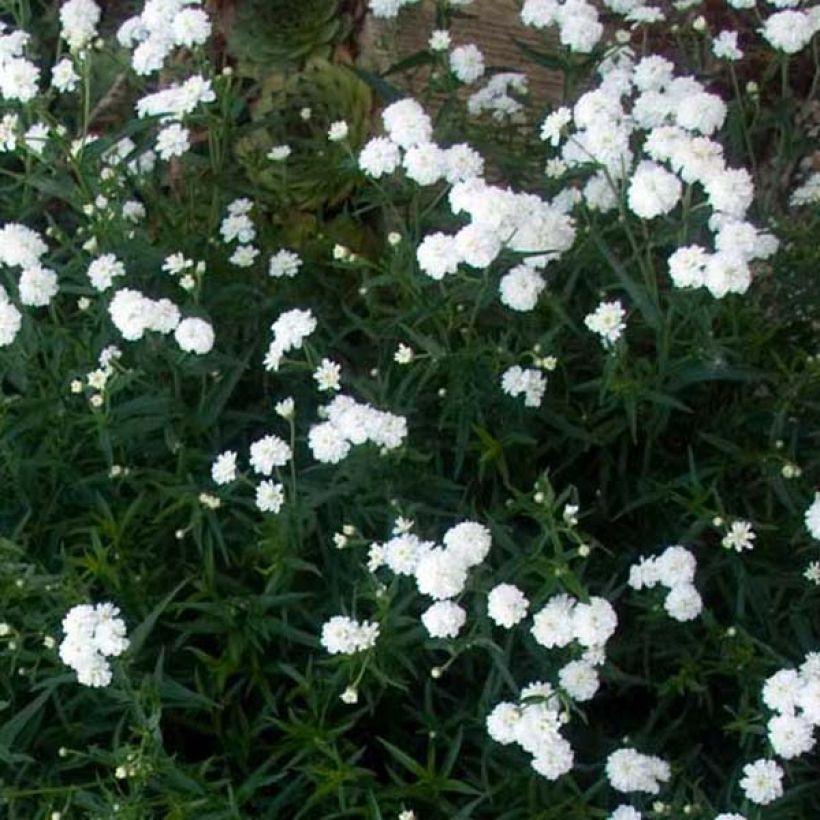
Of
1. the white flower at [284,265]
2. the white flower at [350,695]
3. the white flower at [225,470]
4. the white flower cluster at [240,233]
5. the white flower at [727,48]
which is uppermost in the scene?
the white flower at [727,48]

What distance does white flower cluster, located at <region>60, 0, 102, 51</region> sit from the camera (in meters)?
2.60

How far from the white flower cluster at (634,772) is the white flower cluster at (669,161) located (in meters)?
0.65

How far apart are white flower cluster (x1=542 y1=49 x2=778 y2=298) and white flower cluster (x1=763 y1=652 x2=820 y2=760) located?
0.53 metres

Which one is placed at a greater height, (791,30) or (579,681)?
(791,30)

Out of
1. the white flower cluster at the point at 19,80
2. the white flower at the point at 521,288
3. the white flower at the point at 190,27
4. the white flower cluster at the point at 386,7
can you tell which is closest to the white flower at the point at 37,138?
the white flower cluster at the point at 19,80

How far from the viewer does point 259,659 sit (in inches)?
91.9

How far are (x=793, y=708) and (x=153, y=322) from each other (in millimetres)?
1045

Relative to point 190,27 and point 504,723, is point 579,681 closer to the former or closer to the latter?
point 504,723

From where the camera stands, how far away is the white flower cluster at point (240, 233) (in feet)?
8.81

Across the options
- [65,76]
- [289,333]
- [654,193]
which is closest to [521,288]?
[654,193]

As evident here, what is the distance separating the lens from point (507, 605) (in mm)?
2049

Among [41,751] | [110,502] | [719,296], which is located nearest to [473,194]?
[719,296]

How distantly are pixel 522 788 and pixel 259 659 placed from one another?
0.43 metres

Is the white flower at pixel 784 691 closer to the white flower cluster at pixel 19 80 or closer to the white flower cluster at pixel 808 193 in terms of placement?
the white flower cluster at pixel 808 193
